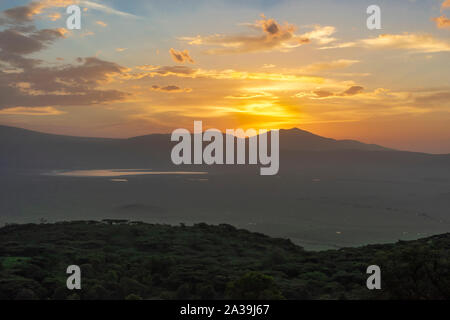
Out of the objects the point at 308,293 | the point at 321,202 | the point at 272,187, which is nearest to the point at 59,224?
the point at 308,293

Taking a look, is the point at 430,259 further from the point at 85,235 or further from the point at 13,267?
the point at 85,235
